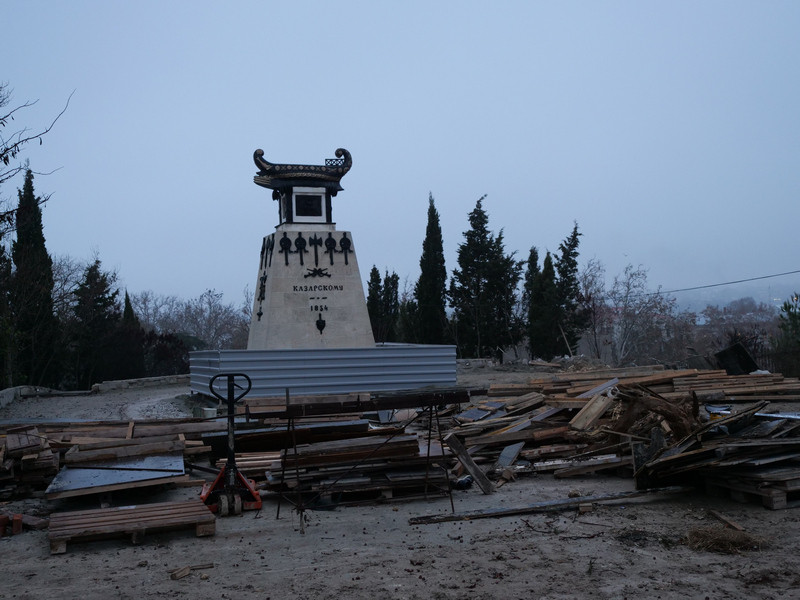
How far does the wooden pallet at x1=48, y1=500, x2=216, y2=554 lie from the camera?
667 cm

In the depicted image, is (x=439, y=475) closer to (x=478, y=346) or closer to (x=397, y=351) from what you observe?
(x=397, y=351)

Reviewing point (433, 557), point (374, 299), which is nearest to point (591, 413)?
point (433, 557)

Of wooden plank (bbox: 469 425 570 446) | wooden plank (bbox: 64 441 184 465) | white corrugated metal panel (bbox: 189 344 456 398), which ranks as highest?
white corrugated metal panel (bbox: 189 344 456 398)

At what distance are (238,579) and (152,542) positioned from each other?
1601 mm

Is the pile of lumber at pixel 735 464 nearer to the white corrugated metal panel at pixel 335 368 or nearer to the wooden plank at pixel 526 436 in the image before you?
the wooden plank at pixel 526 436

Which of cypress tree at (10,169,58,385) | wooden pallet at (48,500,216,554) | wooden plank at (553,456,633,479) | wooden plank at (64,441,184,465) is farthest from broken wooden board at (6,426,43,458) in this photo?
cypress tree at (10,169,58,385)

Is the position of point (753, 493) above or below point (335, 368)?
below

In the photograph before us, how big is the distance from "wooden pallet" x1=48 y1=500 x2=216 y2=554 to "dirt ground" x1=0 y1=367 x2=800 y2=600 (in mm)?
121

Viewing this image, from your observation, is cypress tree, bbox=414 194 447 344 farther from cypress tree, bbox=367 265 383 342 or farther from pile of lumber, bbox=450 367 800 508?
pile of lumber, bbox=450 367 800 508

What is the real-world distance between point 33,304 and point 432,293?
757 inches

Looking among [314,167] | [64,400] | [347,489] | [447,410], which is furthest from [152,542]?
[64,400]

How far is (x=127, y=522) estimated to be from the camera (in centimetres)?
697

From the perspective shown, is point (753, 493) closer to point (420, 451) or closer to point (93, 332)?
point (420, 451)

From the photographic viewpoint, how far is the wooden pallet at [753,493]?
740 cm
